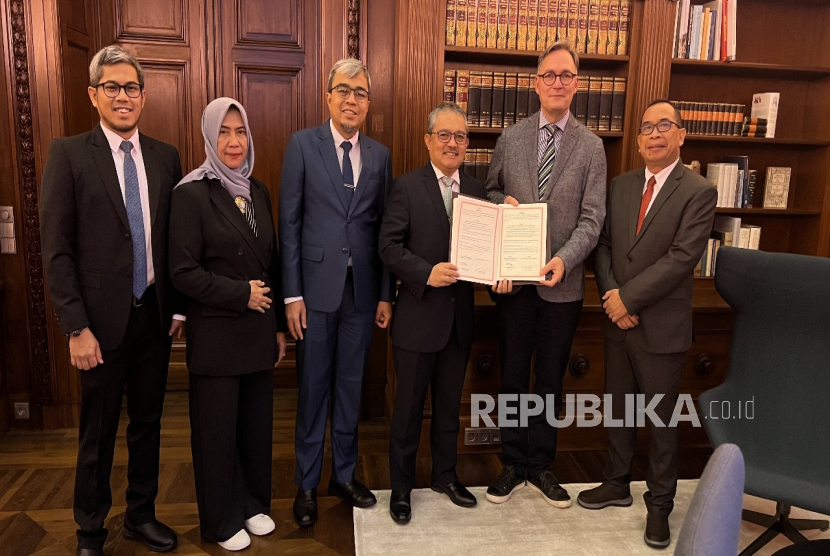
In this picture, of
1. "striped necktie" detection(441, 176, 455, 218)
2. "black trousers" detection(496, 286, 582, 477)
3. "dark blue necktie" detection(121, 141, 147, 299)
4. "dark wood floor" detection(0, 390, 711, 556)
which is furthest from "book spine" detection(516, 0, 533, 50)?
"dark wood floor" detection(0, 390, 711, 556)

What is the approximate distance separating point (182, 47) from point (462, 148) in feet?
6.70

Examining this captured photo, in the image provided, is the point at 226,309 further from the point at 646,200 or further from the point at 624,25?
the point at 624,25

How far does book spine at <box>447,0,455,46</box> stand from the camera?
121 inches

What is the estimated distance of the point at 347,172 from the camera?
241cm

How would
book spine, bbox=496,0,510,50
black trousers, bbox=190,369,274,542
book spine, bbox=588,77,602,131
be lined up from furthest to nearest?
book spine, bbox=588,77,602,131
book spine, bbox=496,0,510,50
black trousers, bbox=190,369,274,542

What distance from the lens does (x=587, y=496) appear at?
8.73ft

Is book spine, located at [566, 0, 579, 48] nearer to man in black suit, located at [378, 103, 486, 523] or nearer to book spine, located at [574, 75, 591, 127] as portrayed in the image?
book spine, located at [574, 75, 591, 127]

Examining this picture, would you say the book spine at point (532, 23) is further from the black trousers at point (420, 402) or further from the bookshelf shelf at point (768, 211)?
the black trousers at point (420, 402)

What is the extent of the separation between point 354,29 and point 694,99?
6.56 ft

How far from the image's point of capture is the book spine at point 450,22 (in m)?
3.08

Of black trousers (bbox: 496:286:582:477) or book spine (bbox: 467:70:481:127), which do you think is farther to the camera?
book spine (bbox: 467:70:481:127)

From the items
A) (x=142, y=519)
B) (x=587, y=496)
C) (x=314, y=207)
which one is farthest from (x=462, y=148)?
(x=142, y=519)

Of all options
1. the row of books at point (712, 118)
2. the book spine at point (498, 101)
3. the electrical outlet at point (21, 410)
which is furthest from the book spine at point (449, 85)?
the electrical outlet at point (21, 410)

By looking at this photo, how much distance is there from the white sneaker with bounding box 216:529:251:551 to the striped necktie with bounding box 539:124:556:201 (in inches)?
70.0
